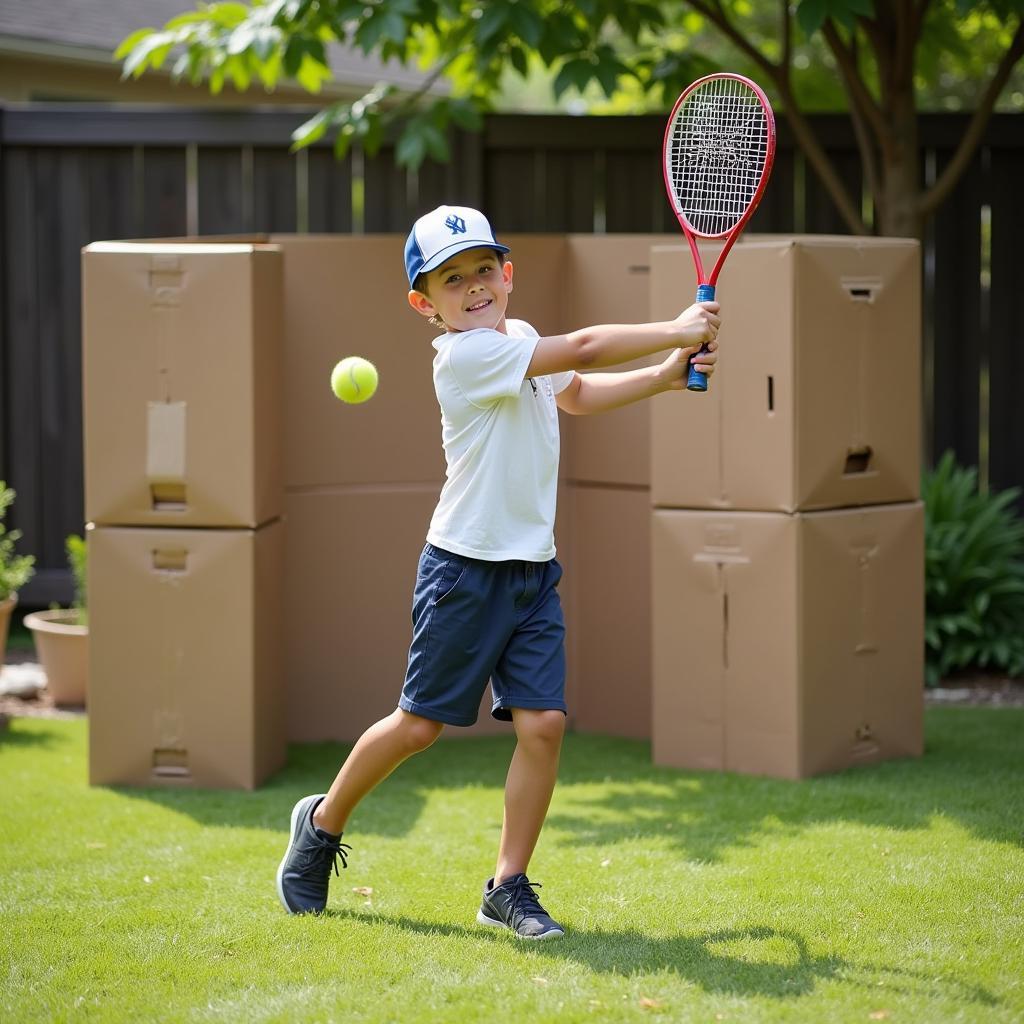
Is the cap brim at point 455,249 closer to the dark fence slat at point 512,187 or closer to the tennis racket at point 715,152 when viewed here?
the tennis racket at point 715,152

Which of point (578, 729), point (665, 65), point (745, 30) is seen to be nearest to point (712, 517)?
point (578, 729)

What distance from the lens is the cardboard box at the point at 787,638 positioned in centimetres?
444

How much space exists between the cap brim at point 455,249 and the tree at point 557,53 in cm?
195

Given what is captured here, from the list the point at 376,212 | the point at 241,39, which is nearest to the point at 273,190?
the point at 376,212

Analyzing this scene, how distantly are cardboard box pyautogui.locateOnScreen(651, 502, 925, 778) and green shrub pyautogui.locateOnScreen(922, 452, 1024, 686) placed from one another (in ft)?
4.16

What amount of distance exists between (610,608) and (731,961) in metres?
2.31

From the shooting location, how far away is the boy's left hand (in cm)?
300

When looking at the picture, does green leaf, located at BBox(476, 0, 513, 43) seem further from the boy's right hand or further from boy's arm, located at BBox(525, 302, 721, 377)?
the boy's right hand

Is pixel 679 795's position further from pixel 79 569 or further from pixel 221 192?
pixel 221 192

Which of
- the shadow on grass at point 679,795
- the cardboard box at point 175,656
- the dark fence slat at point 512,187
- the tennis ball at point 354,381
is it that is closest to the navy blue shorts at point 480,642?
the tennis ball at point 354,381

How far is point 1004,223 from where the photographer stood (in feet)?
21.9

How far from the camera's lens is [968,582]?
19.9 feet

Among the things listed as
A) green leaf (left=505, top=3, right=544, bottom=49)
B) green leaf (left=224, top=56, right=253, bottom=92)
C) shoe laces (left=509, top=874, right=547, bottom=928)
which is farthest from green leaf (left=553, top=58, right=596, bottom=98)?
shoe laces (left=509, top=874, right=547, bottom=928)

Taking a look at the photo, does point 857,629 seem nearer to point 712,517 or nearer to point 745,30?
point 712,517
